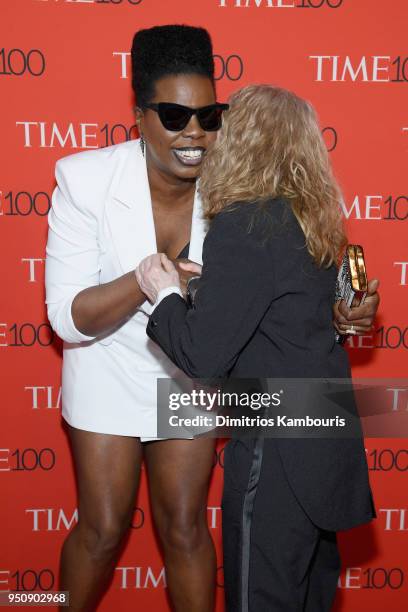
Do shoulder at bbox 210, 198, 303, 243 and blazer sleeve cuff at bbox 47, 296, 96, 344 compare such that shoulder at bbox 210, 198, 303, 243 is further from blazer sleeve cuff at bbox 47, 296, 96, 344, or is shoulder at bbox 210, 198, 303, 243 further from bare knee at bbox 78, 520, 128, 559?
bare knee at bbox 78, 520, 128, 559

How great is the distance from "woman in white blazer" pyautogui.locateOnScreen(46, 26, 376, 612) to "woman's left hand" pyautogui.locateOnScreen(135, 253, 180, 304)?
82 mm

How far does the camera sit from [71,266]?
177 cm

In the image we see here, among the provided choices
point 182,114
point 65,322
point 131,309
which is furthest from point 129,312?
point 182,114

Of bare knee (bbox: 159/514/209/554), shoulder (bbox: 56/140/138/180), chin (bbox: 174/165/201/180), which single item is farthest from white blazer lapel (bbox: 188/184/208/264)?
bare knee (bbox: 159/514/209/554)

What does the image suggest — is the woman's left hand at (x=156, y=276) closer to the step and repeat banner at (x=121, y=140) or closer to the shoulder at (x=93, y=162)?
the shoulder at (x=93, y=162)

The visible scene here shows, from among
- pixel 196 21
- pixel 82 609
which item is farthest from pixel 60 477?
pixel 196 21

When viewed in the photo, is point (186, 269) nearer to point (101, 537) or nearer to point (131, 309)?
point (131, 309)

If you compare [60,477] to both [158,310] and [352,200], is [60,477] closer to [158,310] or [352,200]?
[158,310]

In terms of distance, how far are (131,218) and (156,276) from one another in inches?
12.6

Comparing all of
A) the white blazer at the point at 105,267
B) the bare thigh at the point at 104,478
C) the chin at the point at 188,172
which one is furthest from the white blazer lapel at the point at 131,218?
the bare thigh at the point at 104,478

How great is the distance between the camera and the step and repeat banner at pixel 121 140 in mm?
1962

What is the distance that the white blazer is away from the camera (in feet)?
5.82

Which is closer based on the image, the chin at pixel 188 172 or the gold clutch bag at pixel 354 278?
the gold clutch bag at pixel 354 278

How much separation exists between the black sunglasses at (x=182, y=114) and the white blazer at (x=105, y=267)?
193mm
